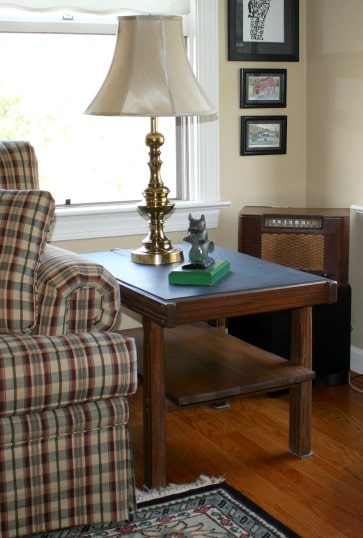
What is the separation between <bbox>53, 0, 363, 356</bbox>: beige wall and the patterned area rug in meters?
1.30

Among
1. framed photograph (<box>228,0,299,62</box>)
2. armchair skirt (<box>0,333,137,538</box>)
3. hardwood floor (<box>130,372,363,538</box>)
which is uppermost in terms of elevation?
framed photograph (<box>228,0,299,62</box>)

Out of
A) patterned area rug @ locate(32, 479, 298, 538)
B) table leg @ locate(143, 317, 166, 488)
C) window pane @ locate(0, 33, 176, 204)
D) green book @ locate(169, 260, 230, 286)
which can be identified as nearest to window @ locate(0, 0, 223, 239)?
window pane @ locate(0, 33, 176, 204)

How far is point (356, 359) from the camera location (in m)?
3.40

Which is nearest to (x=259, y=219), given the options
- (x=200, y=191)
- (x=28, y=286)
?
(x=200, y=191)

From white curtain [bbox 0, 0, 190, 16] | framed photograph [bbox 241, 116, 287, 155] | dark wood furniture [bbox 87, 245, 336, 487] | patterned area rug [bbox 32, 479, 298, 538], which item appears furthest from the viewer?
framed photograph [bbox 241, 116, 287, 155]

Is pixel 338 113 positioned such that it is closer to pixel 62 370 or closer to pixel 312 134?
pixel 312 134

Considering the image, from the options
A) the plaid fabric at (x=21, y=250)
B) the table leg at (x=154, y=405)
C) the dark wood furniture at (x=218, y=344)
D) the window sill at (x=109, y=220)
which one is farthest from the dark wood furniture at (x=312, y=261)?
the plaid fabric at (x=21, y=250)

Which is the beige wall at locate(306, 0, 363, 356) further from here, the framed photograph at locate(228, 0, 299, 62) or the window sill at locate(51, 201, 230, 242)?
the window sill at locate(51, 201, 230, 242)

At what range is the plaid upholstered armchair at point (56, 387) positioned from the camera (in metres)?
2.00

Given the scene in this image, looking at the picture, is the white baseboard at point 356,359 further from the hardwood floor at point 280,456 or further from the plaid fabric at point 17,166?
the plaid fabric at point 17,166

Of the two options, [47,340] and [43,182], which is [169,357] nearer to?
[47,340]

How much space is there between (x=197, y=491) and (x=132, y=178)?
1.50m

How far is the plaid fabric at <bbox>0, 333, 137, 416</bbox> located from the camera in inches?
77.4

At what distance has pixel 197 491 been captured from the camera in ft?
7.62
